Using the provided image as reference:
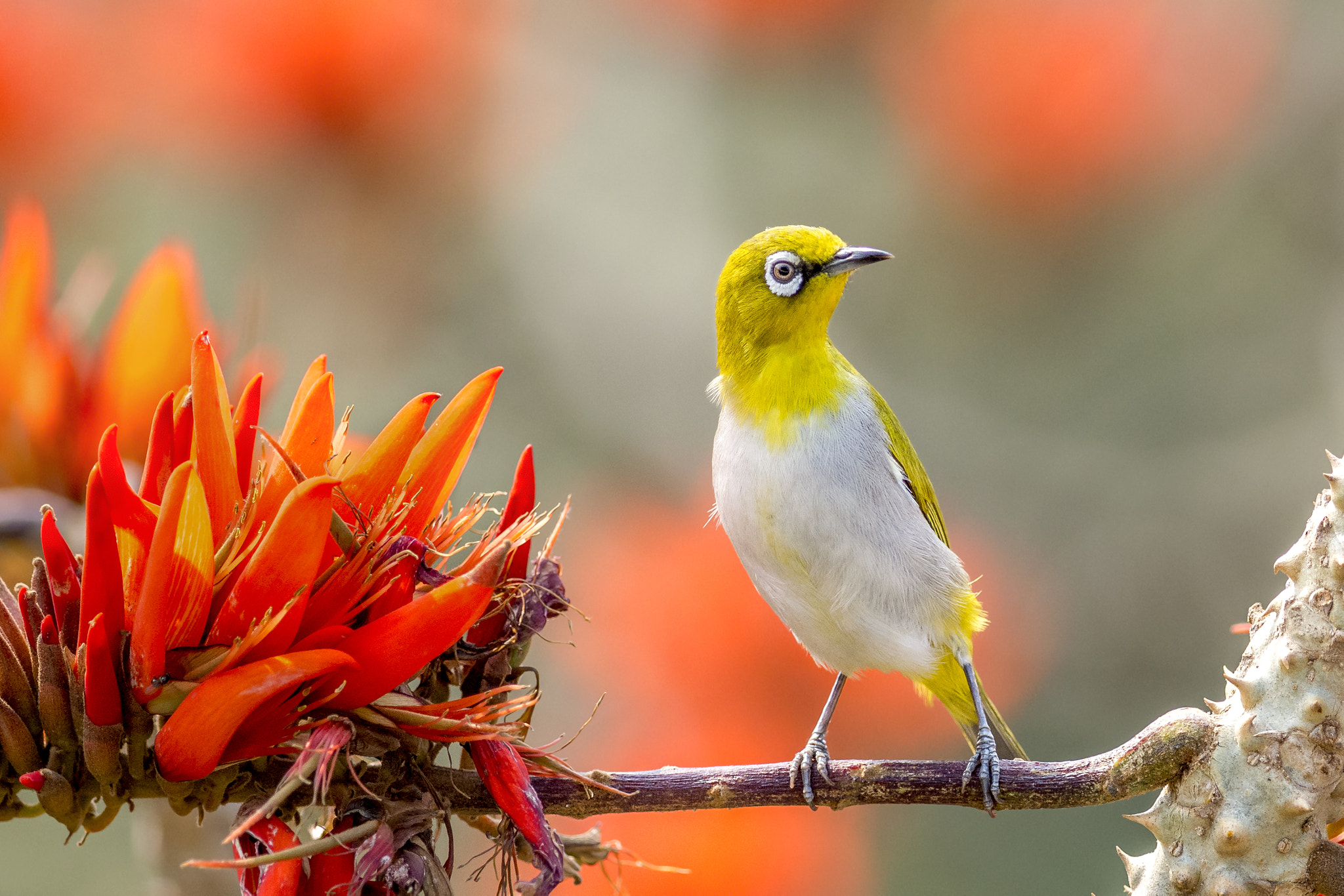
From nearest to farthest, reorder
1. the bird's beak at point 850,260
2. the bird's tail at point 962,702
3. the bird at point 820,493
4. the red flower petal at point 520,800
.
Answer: the red flower petal at point 520,800, the bird's beak at point 850,260, the bird at point 820,493, the bird's tail at point 962,702

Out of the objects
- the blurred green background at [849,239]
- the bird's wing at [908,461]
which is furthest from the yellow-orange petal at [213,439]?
the blurred green background at [849,239]

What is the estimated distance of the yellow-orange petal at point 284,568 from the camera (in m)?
0.83

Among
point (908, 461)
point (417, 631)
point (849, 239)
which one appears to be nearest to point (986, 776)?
point (417, 631)

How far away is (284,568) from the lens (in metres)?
0.86

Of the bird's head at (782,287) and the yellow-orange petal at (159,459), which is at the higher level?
the bird's head at (782,287)

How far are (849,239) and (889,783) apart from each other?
3.48 m

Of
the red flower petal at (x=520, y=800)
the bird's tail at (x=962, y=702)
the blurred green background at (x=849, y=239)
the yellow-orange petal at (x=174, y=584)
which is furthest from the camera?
the blurred green background at (x=849, y=239)

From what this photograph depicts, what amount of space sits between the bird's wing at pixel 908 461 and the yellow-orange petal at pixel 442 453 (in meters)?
0.85

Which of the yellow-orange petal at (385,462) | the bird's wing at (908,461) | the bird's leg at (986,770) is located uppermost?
the bird's wing at (908,461)

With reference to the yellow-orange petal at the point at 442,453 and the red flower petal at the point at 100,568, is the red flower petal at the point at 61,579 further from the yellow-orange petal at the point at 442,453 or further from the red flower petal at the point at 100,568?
the yellow-orange petal at the point at 442,453

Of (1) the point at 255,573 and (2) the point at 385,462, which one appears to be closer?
(1) the point at 255,573

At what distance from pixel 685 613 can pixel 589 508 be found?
2.60 feet

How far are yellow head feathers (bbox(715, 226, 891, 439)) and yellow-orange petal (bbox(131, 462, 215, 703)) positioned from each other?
821 mm

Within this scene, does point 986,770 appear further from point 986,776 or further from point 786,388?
point 786,388
